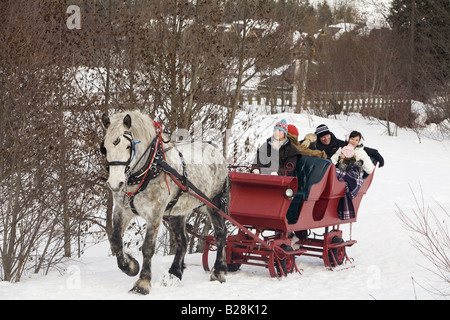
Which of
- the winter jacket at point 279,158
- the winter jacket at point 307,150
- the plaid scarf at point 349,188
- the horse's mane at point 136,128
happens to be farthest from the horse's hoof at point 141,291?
the plaid scarf at point 349,188

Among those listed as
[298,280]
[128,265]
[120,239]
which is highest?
[120,239]

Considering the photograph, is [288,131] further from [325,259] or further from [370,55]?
[370,55]

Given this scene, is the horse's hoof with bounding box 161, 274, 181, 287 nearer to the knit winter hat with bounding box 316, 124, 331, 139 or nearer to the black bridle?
the black bridle

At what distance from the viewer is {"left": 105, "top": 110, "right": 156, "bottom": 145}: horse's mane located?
5695 millimetres

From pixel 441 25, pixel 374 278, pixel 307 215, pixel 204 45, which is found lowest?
pixel 374 278

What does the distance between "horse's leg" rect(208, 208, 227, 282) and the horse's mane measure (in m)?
1.40

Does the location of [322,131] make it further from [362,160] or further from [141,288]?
[141,288]

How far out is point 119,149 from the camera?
18.5 ft

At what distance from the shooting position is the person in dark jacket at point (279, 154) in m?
7.54

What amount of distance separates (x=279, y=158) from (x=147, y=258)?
7.25ft

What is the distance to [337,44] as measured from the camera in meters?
35.3

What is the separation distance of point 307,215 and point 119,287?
2.41 m

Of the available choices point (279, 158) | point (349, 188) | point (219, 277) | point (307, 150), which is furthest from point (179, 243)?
point (349, 188)
